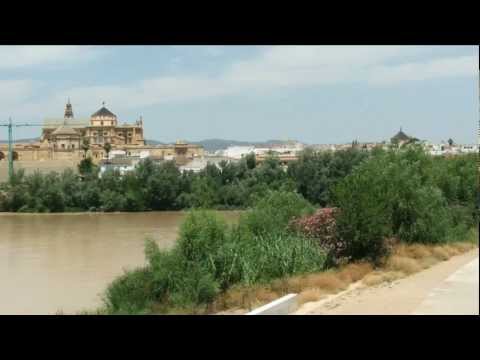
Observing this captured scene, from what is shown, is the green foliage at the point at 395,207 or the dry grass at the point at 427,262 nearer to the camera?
the dry grass at the point at 427,262

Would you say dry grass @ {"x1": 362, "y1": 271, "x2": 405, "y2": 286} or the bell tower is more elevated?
the bell tower

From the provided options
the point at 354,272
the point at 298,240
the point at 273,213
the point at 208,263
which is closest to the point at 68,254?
the point at 273,213

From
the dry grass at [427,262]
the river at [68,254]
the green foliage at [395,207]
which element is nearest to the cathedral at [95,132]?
the river at [68,254]

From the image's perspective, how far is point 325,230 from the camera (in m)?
7.77

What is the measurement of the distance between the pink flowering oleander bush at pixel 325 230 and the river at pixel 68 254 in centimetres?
147

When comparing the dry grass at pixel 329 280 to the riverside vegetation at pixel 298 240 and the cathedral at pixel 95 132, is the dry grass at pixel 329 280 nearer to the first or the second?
the riverside vegetation at pixel 298 240

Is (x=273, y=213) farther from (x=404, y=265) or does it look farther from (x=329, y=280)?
(x=329, y=280)

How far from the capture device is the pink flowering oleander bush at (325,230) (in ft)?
24.7

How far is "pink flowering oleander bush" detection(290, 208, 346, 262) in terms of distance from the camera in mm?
7527

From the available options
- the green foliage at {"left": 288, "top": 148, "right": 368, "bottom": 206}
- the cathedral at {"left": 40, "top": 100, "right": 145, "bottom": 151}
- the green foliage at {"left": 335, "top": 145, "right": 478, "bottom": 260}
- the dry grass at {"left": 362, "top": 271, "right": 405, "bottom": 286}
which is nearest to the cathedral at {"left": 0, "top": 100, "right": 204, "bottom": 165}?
the cathedral at {"left": 40, "top": 100, "right": 145, "bottom": 151}

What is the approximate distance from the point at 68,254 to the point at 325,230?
9568 millimetres

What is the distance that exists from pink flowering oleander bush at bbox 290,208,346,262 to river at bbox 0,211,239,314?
1.47 meters

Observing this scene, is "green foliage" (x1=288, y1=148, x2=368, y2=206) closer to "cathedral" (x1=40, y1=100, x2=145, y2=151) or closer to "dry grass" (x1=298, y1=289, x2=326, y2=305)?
"dry grass" (x1=298, y1=289, x2=326, y2=305)

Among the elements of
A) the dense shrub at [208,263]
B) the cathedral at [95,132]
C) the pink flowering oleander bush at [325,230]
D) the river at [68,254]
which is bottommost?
the river at [68,254]
